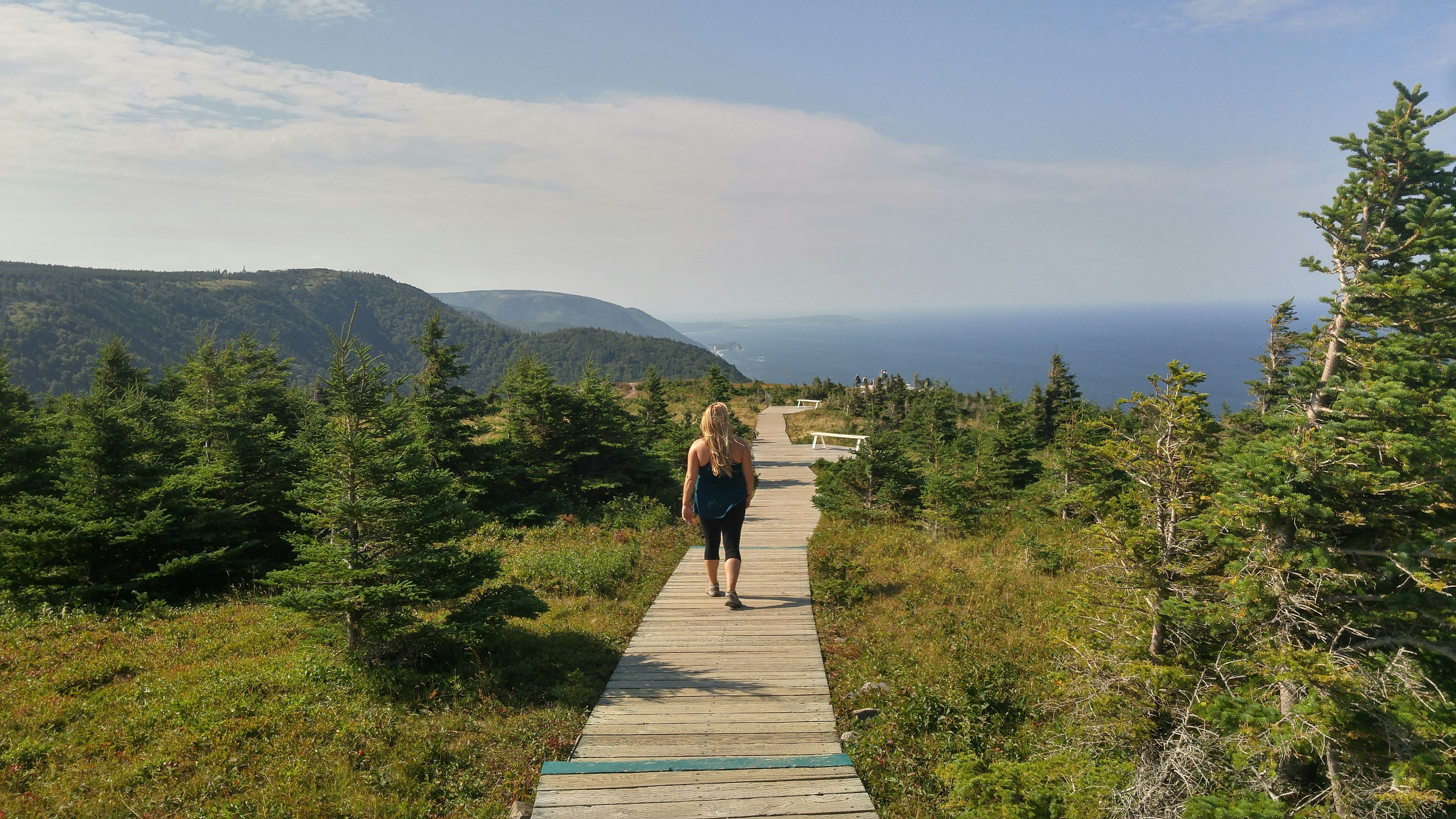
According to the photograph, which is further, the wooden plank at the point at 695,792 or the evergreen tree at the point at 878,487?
the evergreen tree at the point at 878,487

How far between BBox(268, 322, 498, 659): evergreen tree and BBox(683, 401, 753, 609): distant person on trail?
2.50 m

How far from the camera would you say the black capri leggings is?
305 inches

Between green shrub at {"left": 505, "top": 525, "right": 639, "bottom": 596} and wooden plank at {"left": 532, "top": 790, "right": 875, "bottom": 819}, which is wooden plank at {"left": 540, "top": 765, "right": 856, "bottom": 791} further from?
green shrub at {"left": 505, "top": 525, "right": 639, "bottom": 596}

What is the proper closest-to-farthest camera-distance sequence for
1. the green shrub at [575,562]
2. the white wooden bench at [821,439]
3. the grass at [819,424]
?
the green shrub at [575,562] → the white wooden bench at [821,439] → the grass at [819,424]

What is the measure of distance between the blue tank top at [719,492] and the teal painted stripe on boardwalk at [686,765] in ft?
10.4

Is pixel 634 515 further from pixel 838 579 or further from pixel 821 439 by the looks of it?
pixel 821 439

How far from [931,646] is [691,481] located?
3506 millimetres

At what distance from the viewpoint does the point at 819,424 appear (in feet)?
110

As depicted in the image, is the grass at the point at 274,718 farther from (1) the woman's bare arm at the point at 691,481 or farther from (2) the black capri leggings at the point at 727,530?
(1) the woman's bare arm at the point at 691,481

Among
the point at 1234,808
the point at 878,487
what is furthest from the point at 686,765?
the point at 878,487

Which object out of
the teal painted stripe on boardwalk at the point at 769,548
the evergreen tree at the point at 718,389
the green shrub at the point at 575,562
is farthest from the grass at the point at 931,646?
the evergreen tree at the point at 718,389

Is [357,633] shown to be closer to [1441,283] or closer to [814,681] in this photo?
[814,681]

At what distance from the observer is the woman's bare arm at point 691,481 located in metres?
7.63

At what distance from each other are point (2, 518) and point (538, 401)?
28.1 ft
